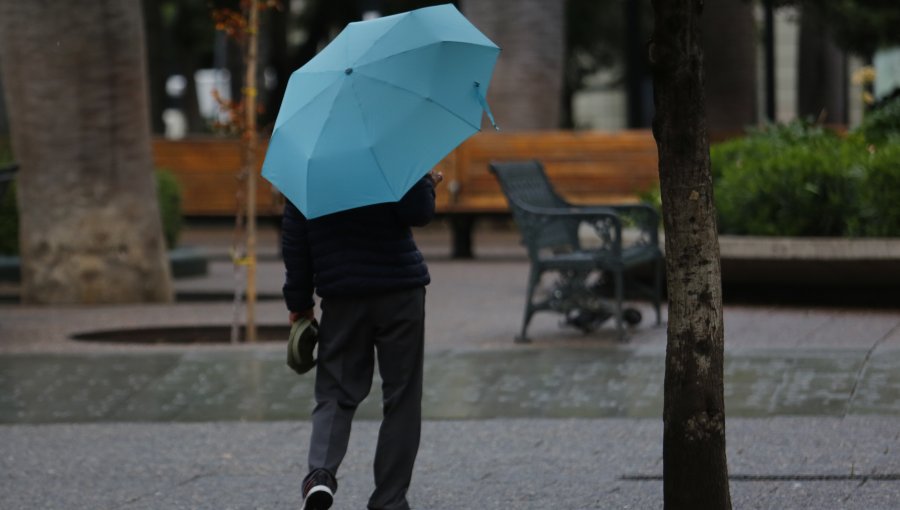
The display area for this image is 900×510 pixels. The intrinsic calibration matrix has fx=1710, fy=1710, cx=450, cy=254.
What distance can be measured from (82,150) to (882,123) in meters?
6.66

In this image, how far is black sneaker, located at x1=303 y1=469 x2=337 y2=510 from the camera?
5573 millimetres

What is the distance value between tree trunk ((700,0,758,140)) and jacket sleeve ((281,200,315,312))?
65.0ft

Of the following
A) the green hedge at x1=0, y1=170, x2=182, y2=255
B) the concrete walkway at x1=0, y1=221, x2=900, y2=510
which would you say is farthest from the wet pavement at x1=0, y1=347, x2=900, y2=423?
the green hedge at x1=0, y1=170, x2=182, y2=255

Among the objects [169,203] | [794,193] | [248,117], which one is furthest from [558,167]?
[248,117]

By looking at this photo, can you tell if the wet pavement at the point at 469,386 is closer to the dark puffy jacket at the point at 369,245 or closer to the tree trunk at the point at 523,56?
the dark puffy jacket at the point at 369,245

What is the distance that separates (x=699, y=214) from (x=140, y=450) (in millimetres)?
3378

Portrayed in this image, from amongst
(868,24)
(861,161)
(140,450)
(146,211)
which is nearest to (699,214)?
(140,450)

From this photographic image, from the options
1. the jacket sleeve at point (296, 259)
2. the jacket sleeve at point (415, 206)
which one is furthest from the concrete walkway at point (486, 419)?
the jacket sleeve at point (415, 206)

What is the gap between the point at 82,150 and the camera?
13461mm

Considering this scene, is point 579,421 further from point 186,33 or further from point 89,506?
point 186,33

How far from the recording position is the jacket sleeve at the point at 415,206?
5.65 m

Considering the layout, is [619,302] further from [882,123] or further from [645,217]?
[882,123]

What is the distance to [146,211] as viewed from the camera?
13734 millimetres

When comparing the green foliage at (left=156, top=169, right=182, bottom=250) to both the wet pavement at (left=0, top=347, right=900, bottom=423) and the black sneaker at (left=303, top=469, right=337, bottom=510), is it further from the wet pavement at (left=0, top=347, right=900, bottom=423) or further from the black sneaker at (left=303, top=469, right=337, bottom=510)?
the black sneaker at (left=303, top=469, right=337, bottom=510)
